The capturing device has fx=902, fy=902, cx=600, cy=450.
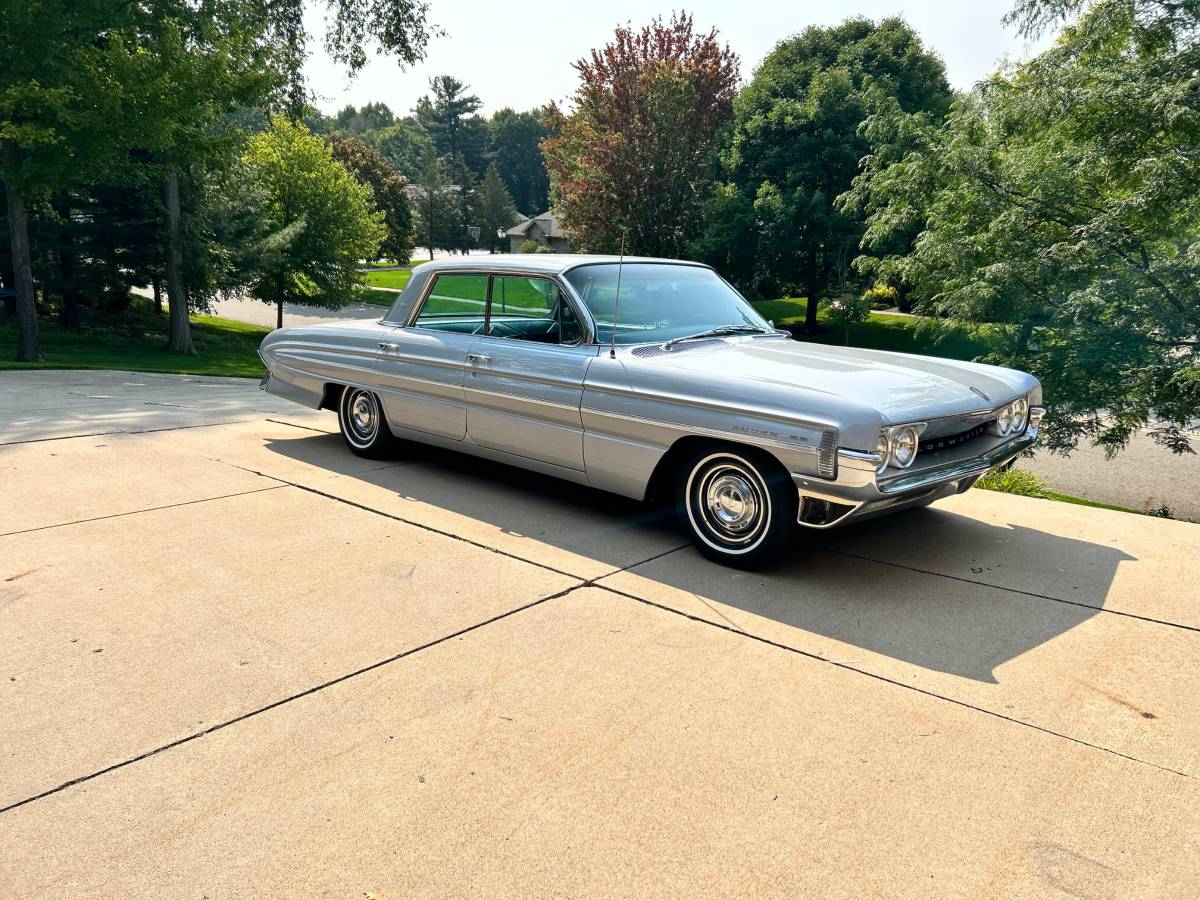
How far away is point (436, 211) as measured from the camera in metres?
76.6

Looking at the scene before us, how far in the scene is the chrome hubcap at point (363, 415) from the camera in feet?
23.0

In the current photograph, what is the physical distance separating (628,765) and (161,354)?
23.8 metres

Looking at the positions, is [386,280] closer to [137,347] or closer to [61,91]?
[137,347]

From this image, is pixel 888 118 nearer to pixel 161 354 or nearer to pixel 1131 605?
pixel 1131 605

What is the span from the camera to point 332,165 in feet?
113

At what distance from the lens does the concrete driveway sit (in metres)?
2.49

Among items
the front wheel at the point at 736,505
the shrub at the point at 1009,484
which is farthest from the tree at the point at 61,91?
the shrub at the point at 1009,484

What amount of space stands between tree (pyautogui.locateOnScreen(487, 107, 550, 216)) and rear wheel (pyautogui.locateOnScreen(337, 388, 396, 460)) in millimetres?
126963

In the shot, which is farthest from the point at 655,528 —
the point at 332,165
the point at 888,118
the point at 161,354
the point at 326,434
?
the point at 332,165

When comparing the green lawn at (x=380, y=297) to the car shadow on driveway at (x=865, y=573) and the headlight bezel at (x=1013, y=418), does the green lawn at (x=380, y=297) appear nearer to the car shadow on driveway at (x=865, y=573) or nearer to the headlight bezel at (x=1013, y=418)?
the car shadow on driveway at (x=865, y=573)

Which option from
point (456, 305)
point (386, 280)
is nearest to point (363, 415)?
point (456, 305)

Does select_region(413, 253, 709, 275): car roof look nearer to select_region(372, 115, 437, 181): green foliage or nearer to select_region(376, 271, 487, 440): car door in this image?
select_region(376, 271, 487, 440): car door

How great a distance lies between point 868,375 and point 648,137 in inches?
1155

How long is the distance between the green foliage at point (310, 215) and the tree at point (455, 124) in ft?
314
